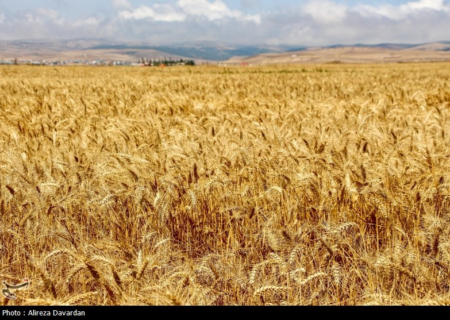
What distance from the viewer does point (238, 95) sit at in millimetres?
8516

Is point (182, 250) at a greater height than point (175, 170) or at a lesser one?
lesser

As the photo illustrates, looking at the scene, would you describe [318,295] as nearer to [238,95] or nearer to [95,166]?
[95,166]

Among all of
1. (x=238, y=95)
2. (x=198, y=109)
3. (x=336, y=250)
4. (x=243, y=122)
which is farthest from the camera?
(x=238, y=95)

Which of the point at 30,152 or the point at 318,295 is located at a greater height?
the point at 30,152

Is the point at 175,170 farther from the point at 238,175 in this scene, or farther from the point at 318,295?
the point at 318,295

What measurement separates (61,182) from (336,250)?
174 centimetres

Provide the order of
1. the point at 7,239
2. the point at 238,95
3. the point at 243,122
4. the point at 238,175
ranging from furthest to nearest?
the point at 238,95, the point at 243,122, the point at 238,175, the point at 7,239

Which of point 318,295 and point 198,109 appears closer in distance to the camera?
point 318,295

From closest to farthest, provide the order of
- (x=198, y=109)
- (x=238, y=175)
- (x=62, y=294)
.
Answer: (x=62, y=294)
(x=238, y=175)
(x=198, y=109)

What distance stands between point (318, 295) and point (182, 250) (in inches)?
31.8

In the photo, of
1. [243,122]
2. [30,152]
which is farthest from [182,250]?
[243,122]

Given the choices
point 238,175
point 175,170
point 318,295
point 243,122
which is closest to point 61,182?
point 175,170

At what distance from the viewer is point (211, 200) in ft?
8.63

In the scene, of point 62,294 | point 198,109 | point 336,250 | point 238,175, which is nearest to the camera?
point 62,294
